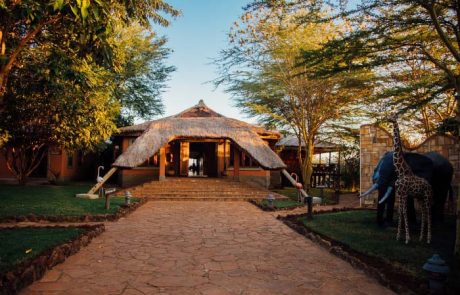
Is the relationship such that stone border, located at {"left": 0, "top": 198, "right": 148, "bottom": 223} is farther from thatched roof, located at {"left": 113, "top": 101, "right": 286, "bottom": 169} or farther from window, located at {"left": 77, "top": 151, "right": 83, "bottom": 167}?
window, located at {"left": 77, "top": 151, "right": 83, "bottom": 167}

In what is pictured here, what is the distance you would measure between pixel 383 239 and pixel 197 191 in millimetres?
9732

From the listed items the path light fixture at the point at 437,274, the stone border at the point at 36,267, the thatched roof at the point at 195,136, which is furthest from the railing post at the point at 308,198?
the stone border at the point at 36,267

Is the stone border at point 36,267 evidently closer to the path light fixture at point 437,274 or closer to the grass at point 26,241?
the grass at point 26,241

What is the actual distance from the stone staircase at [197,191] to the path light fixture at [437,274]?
10.7 metres

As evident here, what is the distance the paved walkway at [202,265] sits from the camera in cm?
418

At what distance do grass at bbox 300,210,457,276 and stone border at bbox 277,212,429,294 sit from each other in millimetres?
117

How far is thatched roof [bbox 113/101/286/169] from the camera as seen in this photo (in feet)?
51.4

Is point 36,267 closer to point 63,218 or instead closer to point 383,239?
point 63,218

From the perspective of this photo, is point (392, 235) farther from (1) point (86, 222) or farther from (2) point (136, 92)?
(2) point (136, 92)

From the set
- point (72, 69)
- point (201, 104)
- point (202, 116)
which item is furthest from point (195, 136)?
point (72, 69)

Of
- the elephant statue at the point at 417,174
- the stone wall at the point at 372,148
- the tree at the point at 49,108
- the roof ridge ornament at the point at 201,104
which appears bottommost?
the elephant statue at the point at 417,174

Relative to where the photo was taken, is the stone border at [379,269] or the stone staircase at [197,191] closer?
the stone border at [379,269]

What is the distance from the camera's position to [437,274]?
377 cm

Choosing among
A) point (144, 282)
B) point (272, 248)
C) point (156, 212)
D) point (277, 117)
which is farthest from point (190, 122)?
point (144, 282)
